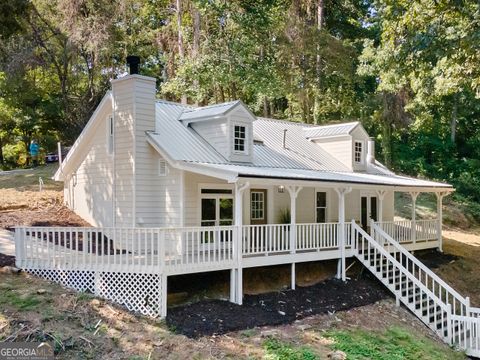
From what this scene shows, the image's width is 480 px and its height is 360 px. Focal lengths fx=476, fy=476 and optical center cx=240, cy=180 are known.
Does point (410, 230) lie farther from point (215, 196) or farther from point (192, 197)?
point (192, 197)

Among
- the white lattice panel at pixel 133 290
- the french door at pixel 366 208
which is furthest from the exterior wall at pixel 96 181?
the french door at pixel 366 208

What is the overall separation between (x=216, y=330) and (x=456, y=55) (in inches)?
514

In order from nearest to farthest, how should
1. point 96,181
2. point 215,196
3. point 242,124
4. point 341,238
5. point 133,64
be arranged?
1. point 215,196
2. point 133,64
3. point 341,238
4. point 242,124
5. point 96,181

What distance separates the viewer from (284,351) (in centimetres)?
990

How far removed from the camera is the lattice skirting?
10.6 meters

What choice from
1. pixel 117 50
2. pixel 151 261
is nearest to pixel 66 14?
pixel 117 50

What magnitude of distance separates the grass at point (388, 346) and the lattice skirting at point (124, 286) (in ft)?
13.6

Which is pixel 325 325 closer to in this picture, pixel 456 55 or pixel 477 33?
pixel 477 33

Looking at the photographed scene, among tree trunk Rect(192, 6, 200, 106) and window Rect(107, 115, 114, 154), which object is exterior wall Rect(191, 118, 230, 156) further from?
tree trunk Rect(192, 6, 200, 106)

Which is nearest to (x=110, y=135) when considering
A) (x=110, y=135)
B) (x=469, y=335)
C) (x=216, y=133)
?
(x=110, y=135)

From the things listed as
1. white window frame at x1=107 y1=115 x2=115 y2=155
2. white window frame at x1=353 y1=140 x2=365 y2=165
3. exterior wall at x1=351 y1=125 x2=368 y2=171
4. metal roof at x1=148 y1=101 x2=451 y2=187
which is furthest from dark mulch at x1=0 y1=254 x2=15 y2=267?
white window frame at x1=353 y1=140 x2=365 y2=165

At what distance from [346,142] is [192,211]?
30.5 ft

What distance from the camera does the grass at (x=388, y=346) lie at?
10766mm

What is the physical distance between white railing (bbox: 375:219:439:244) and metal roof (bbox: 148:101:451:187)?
162 cm
